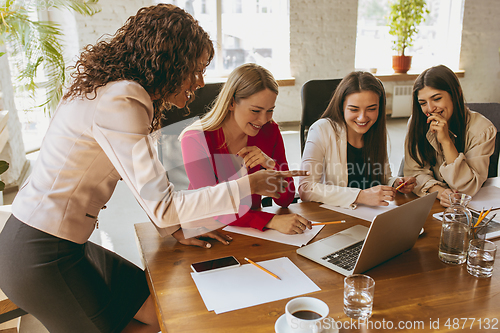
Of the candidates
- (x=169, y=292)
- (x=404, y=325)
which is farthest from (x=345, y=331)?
(x=169, y=292)

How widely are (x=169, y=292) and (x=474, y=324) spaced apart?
2.16 ft

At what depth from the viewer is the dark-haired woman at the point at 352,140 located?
5.90 ft

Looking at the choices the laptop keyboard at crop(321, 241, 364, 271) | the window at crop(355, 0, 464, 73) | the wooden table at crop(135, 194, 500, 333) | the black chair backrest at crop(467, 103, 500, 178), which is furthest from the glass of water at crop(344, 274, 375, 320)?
the window at crop(355, 0, 464, 73)

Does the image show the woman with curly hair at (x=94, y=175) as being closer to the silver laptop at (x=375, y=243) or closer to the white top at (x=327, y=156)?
the silver laptop at (x=375, y=243)

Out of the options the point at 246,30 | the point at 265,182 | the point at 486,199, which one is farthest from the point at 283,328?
the point at 246,30

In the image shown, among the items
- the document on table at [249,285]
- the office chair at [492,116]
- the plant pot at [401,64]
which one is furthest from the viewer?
the plant pot at [401,64]

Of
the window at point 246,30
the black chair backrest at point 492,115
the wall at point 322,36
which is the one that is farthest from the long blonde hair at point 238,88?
the window at point 246,30

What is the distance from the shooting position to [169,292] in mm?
926

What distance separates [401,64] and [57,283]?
21.4 ft

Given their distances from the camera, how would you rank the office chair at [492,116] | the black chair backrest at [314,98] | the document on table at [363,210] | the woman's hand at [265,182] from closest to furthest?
the woman's hand at [265,182], the document on table at [363,210], the office chair at [492,116], the black chair backrest at [314,98]

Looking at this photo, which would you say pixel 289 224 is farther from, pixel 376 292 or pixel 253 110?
pixel 253 110

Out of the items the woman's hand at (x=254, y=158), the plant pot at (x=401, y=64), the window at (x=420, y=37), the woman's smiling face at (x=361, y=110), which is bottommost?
the woman's hand at (x=254, y=158)

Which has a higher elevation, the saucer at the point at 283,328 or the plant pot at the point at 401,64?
the plant pot at the point at 401,64

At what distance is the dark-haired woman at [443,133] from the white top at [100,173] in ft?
3.73
